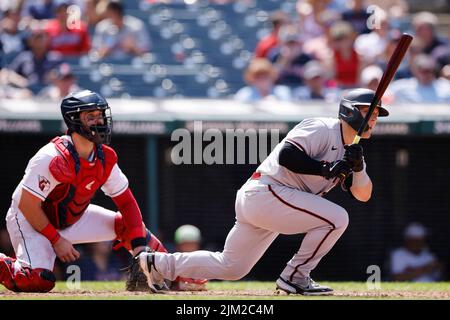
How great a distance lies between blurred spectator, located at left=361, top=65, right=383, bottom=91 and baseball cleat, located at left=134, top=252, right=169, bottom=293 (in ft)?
17.2

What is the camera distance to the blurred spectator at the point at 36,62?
38.5ft

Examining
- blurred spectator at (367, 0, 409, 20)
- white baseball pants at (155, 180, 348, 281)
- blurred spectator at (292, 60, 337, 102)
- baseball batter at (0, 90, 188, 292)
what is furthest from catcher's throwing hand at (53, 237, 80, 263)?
blurred spectator at (367, 0, 409, 20)

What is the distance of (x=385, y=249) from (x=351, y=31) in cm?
284

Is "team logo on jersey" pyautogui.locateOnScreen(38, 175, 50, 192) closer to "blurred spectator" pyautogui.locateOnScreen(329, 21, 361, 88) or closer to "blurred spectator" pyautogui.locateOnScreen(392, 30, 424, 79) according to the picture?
"blurred spectator" pyautogui.locateOnScreen(329, 21, 361, 88)

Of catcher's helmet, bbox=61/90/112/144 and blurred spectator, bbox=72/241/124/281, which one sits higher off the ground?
catcher's helmet, bbox=61/90/112/144

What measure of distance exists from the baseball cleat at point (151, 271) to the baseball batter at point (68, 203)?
0.14 metres

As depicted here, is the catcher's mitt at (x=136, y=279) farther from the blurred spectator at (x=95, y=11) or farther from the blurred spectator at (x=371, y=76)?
the blurred spectator at (x=95, y=11)

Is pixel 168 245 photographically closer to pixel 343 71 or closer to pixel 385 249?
pixel 385 249

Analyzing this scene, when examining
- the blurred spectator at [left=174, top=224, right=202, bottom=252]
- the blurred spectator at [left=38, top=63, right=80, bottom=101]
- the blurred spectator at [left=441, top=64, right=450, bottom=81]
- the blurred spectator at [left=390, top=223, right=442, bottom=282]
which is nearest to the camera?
the blurred spectator at [left=174, top=224, right=202, bottom=252]

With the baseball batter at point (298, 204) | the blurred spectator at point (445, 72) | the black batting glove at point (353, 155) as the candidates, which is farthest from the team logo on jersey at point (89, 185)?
the blurred spectator at point (445, 72)

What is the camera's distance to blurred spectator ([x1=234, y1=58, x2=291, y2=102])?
11453 mm

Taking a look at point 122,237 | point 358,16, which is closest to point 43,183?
point 122,237

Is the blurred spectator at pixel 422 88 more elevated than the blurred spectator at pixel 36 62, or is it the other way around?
the blurred spectator at pixel 36 62
